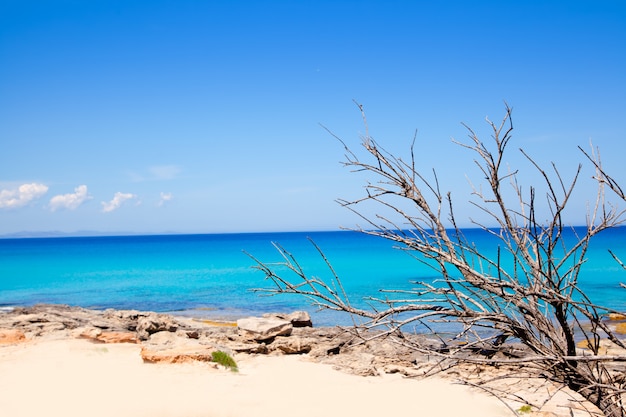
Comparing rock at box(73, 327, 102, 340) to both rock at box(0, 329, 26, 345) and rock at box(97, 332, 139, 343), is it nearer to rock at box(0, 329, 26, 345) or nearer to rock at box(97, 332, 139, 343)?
rock at box(97, 332, 139, 343)

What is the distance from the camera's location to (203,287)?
37.4m

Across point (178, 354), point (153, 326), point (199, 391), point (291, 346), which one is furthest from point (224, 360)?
point (153, 326)

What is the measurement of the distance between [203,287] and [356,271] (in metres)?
17.5

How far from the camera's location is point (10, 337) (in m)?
13.0

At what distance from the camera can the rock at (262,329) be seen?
47.2 feet

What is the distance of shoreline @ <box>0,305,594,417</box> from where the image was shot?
832 centimetres

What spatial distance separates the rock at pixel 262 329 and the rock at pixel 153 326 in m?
2.29

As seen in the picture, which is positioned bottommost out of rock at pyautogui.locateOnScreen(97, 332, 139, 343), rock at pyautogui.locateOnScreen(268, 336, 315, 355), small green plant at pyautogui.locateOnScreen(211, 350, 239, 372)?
rock at pyautogui.locateOnScreen(268, 336, 315, 355)

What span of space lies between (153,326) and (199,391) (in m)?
6.59

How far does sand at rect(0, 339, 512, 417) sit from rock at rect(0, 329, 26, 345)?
48.6 inches

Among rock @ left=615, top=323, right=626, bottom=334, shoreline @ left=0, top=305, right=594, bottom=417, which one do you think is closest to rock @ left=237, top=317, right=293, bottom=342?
shoreline @ left=0, top=305, right=594, bottom=417

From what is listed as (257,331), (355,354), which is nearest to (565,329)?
(355,354)

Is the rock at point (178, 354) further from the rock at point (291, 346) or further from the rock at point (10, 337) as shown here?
the rock at point (10, 337)

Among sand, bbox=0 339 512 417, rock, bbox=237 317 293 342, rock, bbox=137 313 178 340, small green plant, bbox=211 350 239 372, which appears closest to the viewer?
sand, bbox=0 339 512 417
